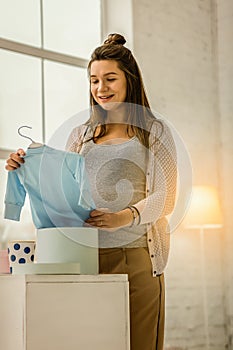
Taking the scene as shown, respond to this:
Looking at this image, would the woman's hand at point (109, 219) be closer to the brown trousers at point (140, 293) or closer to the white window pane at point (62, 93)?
the brown trousers at point (140, 293)

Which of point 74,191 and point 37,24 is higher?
point 37,24

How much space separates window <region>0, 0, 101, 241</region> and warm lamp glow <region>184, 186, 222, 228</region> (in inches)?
33.6

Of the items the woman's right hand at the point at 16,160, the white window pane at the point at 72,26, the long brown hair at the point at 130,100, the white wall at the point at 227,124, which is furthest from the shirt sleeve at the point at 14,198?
the white wall at the point at 227,124

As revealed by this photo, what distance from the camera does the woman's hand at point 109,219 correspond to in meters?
1.95

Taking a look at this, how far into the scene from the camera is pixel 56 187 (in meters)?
1.90

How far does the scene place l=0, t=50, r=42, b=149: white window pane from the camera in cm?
344

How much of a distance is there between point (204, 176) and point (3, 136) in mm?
1397

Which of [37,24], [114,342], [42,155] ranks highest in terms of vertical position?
[37,24]

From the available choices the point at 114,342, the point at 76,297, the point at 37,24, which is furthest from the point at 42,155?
the point at 37,24

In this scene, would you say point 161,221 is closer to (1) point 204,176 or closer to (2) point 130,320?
(2) point 130,320

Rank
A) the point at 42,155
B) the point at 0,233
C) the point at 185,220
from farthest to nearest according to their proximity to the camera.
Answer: the point at 185,220, the point at 0,233, the point at 42,155

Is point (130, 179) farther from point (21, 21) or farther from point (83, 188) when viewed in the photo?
point (21, 21)

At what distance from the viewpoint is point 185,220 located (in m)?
4.04

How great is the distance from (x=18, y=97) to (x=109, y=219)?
1.68 m
